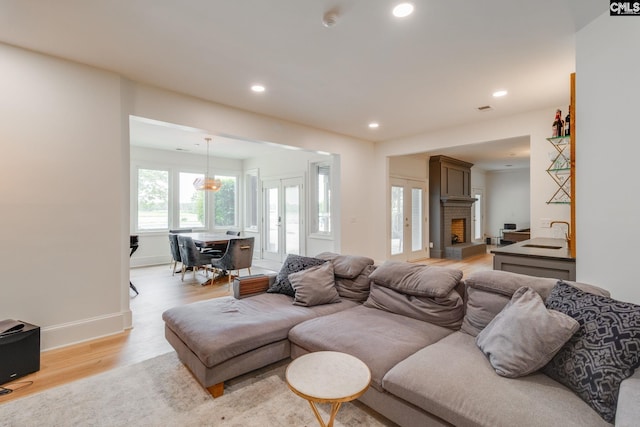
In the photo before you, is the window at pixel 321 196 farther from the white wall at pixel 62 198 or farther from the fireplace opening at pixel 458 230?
the fireplace opening at pixel 458 230

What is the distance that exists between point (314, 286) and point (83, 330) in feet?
7.72

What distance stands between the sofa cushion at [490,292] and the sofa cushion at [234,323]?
1.06 metres

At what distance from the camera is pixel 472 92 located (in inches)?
148

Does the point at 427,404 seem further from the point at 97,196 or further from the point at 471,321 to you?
the point at 97,196

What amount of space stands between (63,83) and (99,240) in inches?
61.4

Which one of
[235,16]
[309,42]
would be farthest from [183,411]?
[309,42]

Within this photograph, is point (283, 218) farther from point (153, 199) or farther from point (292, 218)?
point (153, 199)

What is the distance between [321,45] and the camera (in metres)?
2.71

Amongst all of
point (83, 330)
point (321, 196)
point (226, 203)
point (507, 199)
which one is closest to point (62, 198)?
point (83, 330)

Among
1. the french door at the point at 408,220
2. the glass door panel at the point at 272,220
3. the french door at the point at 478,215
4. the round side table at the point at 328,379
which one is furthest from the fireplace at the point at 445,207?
the round side table at the point at 328,379

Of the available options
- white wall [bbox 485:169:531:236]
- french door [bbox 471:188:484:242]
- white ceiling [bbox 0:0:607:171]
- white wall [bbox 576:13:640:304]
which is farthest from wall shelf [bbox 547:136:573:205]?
white wall [bbox 485:169:531:236]

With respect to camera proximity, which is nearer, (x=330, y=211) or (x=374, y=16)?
(x=374, y=16)

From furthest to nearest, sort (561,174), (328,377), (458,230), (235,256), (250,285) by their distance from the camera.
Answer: (458,230) < (235,256) < (561,174) < (250,285) < (328,377)

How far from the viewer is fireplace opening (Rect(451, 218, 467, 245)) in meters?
8.78
